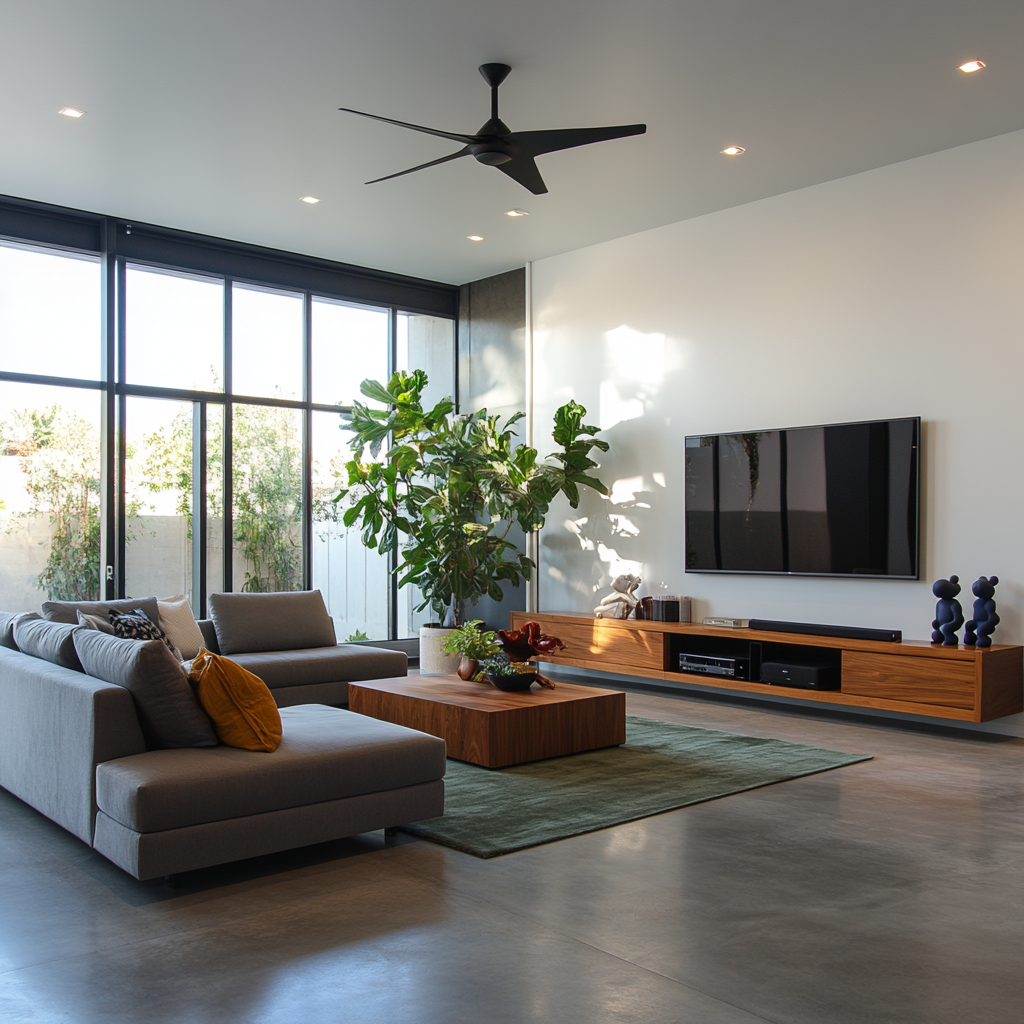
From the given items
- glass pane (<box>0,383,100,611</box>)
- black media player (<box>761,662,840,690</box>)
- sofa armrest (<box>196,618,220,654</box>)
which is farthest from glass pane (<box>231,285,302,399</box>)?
black media player (<box>761,662,840,690</box>)

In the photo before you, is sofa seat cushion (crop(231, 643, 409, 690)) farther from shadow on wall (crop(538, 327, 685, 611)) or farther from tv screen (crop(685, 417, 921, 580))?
tv screen (crop(685, 417, 921, 580))

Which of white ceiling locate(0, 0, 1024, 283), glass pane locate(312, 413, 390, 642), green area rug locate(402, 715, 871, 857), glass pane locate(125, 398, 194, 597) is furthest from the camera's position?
glass pane locate(312, 413, 390, 642)

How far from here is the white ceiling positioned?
411 centimetres

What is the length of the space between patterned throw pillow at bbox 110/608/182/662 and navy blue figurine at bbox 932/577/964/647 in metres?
4.00

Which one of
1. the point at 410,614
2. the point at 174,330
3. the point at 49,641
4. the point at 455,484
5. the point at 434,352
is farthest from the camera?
the point at 434,352

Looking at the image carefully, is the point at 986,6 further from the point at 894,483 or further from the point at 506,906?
the point at 506,906

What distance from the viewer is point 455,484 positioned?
7.32m

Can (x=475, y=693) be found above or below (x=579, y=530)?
below

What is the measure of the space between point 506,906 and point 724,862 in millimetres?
814

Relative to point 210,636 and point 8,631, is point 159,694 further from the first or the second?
point 210,636

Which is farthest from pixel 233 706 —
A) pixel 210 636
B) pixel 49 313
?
pixel 49 313

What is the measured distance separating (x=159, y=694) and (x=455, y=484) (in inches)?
169

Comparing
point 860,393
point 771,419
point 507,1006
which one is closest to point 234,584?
point 771,419

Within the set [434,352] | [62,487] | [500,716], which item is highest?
[434,352]
